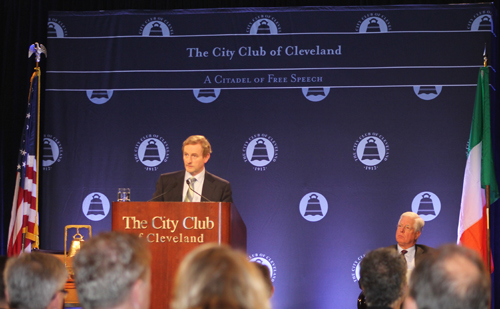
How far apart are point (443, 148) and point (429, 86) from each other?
2.31 feet

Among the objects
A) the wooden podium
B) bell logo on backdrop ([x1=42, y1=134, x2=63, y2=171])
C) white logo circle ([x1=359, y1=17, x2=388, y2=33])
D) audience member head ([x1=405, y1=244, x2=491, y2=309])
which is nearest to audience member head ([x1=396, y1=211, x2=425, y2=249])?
the wooden podium

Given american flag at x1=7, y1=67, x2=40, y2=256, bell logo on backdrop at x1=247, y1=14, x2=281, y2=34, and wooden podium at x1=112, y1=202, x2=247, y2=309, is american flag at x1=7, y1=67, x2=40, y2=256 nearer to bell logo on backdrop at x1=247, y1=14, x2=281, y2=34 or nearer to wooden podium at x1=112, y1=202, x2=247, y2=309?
bell logo on backdrop at x1=247, y1=14, x2=281, y2=34

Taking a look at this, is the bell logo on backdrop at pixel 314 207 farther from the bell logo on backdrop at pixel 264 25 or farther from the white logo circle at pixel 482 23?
the white logo circle at pixel 482 23

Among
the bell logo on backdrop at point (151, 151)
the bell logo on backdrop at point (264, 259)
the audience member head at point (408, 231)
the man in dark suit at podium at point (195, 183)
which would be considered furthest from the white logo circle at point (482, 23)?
the bell logo on backdrop at point (151, 151)

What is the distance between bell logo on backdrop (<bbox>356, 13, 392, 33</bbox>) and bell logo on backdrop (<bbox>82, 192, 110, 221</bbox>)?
11.4 ft

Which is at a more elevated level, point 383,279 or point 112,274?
point 112,274

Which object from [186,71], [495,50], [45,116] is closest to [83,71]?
[45,116]

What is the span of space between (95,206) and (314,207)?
246cm

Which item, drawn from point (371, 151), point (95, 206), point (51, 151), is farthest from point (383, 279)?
point (51, 151)

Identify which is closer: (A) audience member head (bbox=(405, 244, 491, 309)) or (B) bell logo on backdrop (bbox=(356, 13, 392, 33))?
(A) audience member head (bbox=(405, 244, 491, 309))

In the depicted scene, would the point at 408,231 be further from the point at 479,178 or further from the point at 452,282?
the point at 452,282

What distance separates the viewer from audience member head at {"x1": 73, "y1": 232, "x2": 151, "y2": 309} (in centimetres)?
180

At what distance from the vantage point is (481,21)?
6234mm

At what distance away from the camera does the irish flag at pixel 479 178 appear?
5.26 meters
